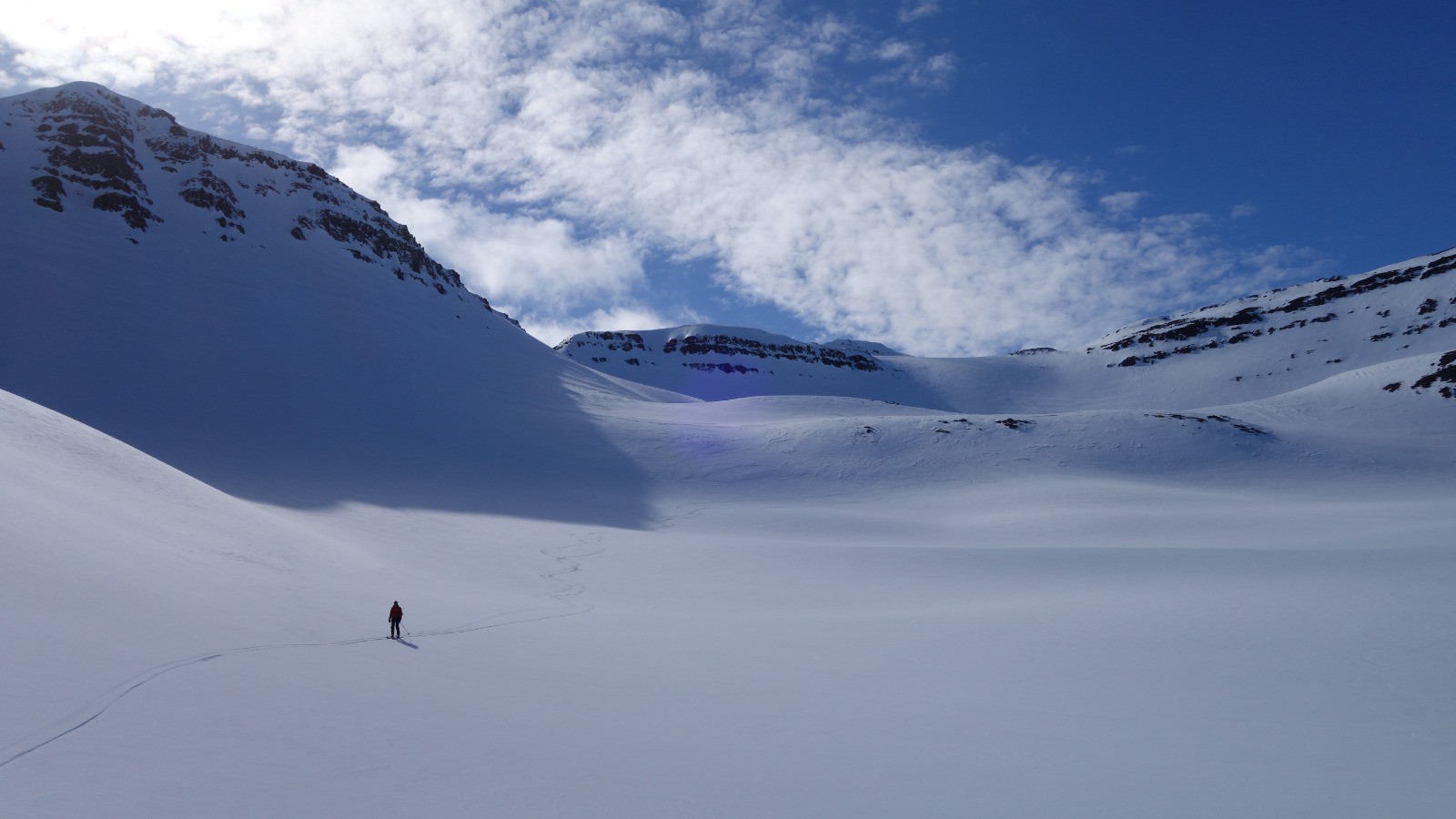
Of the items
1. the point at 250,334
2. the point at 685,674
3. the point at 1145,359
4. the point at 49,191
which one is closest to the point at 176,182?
the point at 49,191

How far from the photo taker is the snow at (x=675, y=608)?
7.55 m

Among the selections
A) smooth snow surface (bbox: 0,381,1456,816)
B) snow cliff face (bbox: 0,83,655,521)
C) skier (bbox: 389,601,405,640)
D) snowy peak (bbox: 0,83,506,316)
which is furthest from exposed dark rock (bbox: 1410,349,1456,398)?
snowy peak (bbox: 0,83,506,316)

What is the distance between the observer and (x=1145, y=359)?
125 meters

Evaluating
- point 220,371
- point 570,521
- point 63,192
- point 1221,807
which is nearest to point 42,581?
point 1221,807

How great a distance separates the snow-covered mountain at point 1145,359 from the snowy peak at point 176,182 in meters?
63.1

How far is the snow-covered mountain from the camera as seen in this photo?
104 meters

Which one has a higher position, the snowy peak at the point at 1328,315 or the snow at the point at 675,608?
the snowy peak at the point at 1328,315

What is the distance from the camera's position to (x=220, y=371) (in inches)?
1953

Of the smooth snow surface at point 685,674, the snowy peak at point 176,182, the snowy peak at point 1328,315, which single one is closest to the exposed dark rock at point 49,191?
the snowy peak at point 176,182

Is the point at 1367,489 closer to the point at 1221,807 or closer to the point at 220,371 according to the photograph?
the point at 1221,807

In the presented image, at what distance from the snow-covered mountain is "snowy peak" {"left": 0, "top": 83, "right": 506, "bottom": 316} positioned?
63.1 meters

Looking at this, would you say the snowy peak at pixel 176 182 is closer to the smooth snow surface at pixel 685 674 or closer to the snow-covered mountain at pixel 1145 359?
the smooth snow surface at pixel 685 674

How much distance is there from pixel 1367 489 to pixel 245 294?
80185 mm

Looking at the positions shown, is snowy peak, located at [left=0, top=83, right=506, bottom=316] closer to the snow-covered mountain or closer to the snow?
the snow
